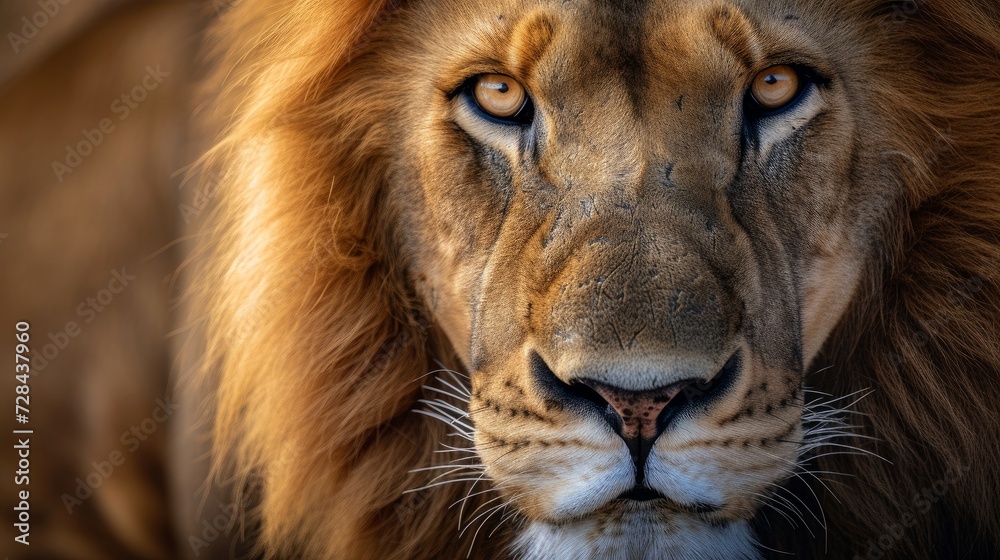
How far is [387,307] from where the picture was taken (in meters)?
2.05

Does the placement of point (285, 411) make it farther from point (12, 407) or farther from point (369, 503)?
point (12, 407)

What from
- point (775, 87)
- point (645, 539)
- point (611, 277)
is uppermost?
point (775, 87)

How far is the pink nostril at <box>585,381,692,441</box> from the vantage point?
1445mm

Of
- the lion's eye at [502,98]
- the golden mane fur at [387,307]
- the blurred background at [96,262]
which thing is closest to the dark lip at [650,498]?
the golden mane fur at [387,307]

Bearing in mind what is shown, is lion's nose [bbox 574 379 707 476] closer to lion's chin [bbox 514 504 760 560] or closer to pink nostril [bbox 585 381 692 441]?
pink nostril [bbox 585 381 692 441]

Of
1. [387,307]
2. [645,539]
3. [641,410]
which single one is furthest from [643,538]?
[387,307]

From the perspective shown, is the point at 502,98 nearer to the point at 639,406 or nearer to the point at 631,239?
the point at 631,239

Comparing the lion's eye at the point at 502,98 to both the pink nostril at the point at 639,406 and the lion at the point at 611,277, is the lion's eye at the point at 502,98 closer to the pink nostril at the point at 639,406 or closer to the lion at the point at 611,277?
the lion at the point at 611,277

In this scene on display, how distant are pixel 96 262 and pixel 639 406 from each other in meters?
1.79

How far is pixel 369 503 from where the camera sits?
2057 millimetres

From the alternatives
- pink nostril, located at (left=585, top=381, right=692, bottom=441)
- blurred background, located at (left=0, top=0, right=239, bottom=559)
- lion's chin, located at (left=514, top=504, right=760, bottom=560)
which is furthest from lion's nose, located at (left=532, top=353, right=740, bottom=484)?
blurred background, located at (left=0, top=0, right=239, bottom=559)

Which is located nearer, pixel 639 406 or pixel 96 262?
pixel 639 406

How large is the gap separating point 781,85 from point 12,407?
2.13 meters

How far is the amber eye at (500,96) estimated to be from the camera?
1.84 meters
